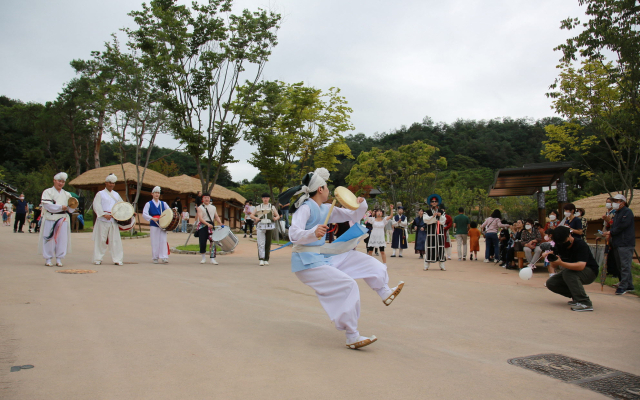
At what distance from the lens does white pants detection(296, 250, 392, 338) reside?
4.52 metres

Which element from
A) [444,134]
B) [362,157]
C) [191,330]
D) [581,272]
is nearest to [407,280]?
[581,272]

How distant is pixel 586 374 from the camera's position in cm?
401

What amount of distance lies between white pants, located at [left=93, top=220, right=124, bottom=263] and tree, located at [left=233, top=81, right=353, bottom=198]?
10797mm

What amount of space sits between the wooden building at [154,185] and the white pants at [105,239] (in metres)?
16.7

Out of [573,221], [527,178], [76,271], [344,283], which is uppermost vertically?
[527,178]

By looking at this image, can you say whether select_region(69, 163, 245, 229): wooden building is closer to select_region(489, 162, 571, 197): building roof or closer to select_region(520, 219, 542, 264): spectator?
select_region(489, 162, 571, 197): building roof

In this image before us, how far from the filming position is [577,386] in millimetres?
3688

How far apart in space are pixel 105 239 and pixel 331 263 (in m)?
7.83

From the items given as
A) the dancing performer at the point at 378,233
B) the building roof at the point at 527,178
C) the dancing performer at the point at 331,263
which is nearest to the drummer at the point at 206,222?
the dancing performer at the point at 378,233

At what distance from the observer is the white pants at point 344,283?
4.52 metres

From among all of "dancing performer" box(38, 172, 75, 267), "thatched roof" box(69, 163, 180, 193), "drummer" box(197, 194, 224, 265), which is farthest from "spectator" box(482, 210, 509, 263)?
"thatched roof" box(69, 163, 180, 193)

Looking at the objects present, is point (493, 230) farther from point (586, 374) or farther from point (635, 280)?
point (586, 374)

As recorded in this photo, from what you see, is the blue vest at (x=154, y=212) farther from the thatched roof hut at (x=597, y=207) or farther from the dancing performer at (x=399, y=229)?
the thatched roof hut at (x=597, y=207)

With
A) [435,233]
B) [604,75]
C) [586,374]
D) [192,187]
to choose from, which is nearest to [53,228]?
[435,233]
